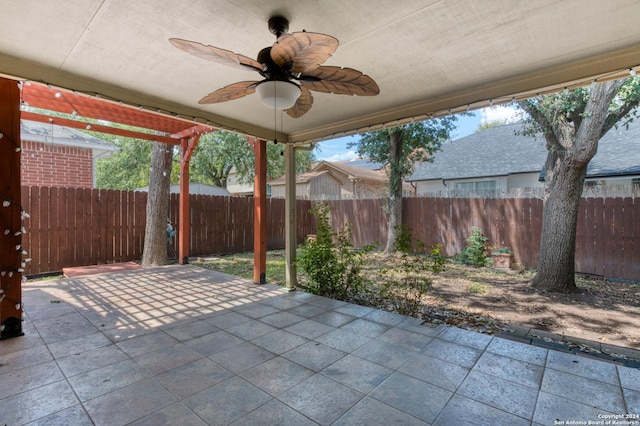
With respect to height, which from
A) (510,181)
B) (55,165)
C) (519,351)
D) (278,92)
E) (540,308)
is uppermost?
(55,165)

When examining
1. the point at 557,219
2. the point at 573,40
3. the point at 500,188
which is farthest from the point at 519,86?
the point at 500,188

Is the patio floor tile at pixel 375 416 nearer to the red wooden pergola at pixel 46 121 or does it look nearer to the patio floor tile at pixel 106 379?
the patio floor tile at pixel 106 379

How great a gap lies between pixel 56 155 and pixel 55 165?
0.77 ft

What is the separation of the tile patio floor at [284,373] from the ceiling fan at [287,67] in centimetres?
187

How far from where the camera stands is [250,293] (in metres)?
4.26

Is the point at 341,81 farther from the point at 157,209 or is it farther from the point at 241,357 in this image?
the point at 157,209

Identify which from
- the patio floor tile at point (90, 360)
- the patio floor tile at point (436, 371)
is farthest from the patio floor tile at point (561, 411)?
the patio floor tile at point (90, 360)

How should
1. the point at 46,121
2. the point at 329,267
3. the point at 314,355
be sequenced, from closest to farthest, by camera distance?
1. the point at 314,355
2. the point at 329,267
3. the point at 46,121

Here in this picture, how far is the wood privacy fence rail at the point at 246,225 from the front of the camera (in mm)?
5520

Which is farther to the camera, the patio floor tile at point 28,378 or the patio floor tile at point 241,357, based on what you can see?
the patio floor tile at point 241,357

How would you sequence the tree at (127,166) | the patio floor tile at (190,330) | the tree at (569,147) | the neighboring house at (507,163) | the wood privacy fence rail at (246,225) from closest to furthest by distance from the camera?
the patio floor tile at (190,330) < the tree at (569,147) < the wood privacy fence rail at (246,225) < the neighboring house at (507,163) < the tree at (127,166)

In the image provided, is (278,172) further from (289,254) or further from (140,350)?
(140,350)

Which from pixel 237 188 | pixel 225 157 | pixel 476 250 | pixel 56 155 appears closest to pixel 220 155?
pixel 225 157

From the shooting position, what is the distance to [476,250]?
23.6 feet
